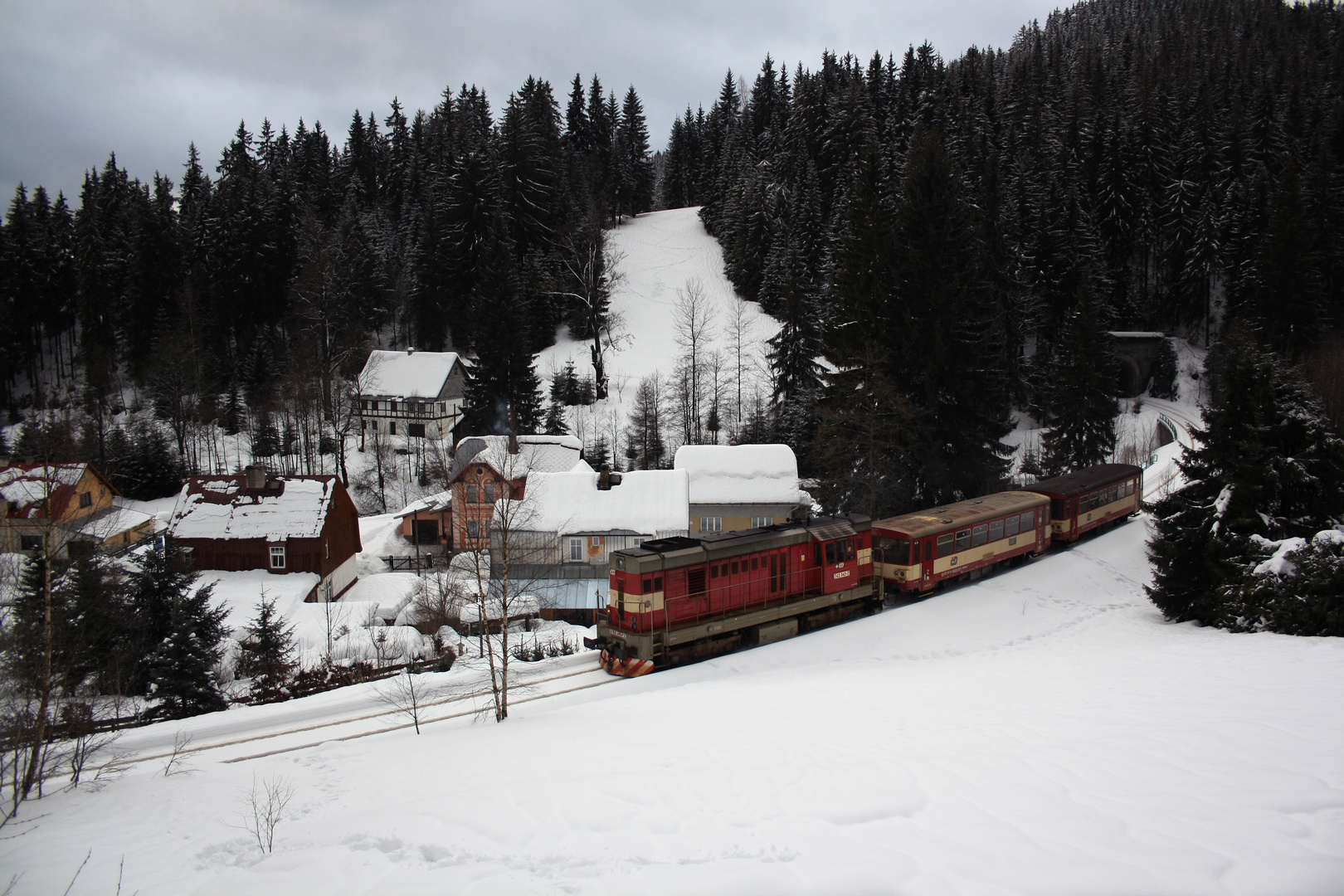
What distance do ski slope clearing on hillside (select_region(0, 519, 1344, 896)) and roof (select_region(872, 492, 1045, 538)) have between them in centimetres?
862

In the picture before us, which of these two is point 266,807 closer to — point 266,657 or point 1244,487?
point 266,657

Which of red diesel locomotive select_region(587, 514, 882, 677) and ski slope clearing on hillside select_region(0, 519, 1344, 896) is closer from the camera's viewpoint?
ski slope clearing on hillside select_region(0, 519, 1344, 896)

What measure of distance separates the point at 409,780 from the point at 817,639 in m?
12.9

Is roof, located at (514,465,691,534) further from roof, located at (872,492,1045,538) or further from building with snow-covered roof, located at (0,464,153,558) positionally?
building with snow-covered roof, located at (0,464,153,558)

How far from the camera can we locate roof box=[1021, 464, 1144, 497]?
2959cm

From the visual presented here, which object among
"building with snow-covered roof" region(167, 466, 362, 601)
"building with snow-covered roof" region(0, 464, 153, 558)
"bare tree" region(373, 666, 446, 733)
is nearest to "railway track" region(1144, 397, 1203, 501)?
"bare tree" region(373, 666, 446, 733)

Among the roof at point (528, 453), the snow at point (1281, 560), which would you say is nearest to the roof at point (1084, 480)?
the snow at point (1281, 560)

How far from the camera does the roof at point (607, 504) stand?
33438mm

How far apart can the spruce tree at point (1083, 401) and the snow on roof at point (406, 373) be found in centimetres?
4425

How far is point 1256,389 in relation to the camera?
66.8 feet

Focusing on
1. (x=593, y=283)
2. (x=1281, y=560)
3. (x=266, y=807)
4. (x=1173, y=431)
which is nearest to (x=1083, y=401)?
(x=1173, y=431)

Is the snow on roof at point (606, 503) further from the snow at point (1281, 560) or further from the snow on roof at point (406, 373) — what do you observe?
the snow on roof at point (406, 373)

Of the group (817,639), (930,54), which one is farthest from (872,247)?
(930,54)

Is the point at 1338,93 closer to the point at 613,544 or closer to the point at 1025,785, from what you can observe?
the point at 613,544
